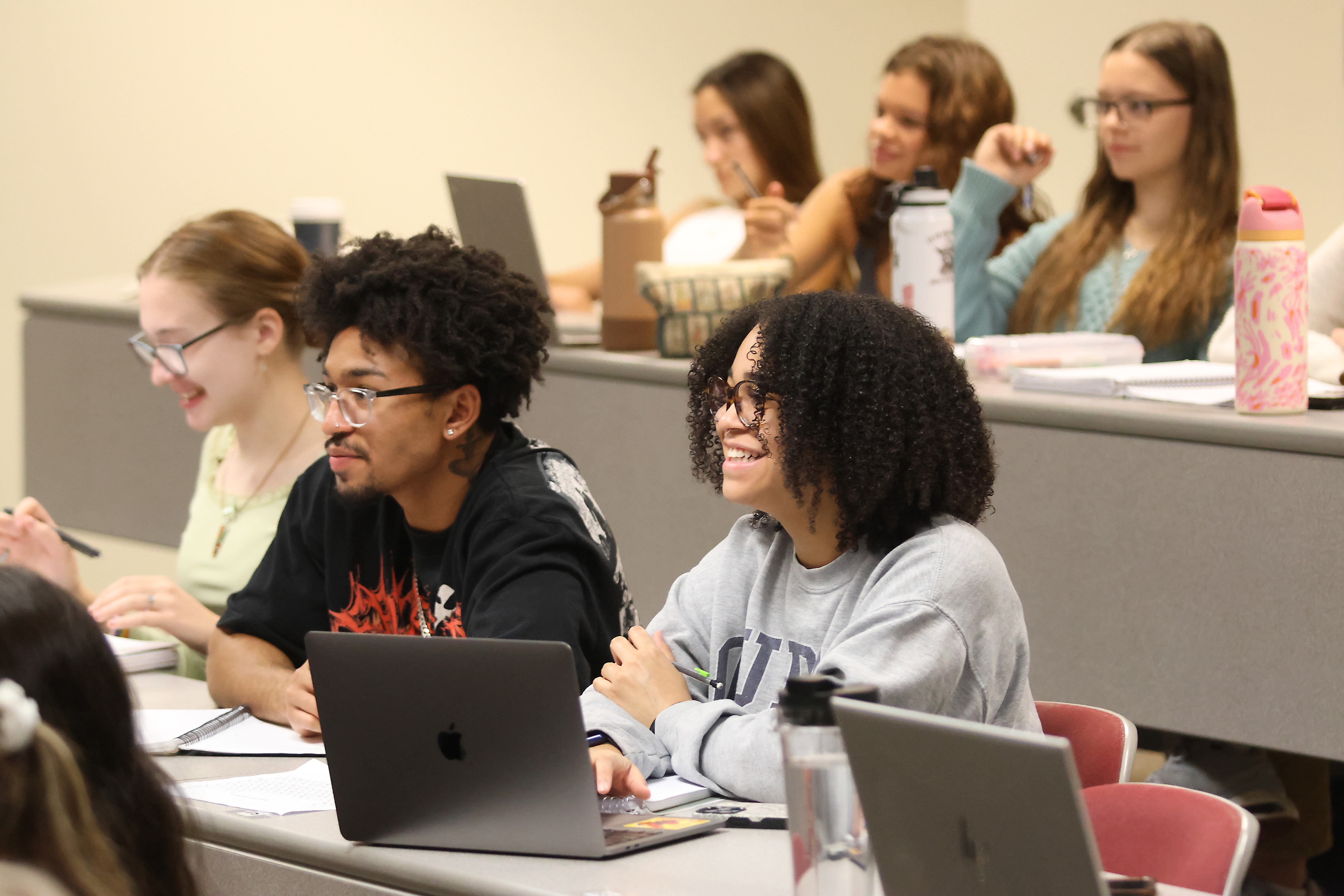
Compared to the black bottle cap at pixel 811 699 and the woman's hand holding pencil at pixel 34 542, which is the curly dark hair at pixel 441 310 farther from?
the black bottle cap at pixel 811 699

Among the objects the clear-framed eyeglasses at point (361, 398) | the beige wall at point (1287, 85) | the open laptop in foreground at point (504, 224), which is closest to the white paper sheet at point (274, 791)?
the clear-framed eyeglasses at point (361, 398)

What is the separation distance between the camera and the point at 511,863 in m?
1.19

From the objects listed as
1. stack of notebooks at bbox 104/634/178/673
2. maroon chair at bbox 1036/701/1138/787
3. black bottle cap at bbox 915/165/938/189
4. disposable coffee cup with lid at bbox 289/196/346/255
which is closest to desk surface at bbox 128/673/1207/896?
maroon chair at bbox 1036/701/1138/787

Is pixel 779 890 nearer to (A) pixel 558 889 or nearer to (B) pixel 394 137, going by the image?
(A) pixel 558 889

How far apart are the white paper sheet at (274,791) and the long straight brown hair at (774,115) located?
246cm

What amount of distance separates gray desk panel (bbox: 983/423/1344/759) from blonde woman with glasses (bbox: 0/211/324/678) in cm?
104

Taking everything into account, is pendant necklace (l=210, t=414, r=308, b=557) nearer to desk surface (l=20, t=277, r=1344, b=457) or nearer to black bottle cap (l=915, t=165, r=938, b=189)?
desk surface (l=20, t=277, r=1344, b=457)

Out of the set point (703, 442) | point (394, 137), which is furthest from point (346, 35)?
point (703, 442)

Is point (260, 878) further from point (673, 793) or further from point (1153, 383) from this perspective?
point (1153, 383)

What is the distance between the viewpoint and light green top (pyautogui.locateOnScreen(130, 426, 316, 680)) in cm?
219

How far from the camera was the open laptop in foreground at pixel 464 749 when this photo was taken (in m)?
1.17

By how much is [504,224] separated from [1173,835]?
1775 mm

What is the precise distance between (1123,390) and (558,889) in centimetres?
119

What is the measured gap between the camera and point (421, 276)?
1781 millimetres
